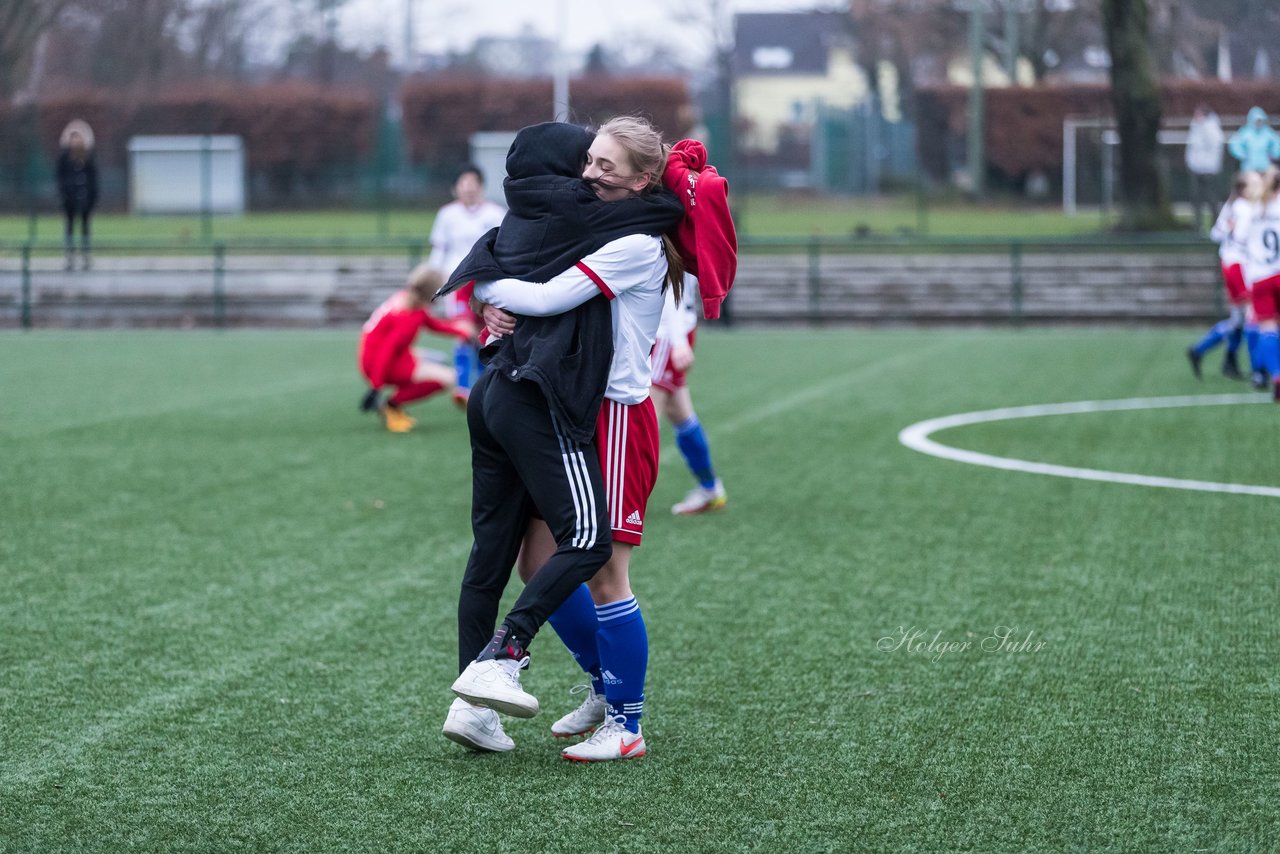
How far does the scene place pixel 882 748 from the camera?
14.1ft

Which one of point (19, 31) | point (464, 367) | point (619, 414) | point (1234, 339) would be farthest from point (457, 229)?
point (19, 31)

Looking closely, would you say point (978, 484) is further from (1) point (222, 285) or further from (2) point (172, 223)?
(2) point (172, 223)

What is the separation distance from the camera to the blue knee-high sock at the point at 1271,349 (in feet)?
41.0

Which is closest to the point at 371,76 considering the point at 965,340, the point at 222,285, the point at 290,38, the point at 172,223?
the point at 290,38

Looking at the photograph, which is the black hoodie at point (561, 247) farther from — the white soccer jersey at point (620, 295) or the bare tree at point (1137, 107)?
the bare tree at point (1137, 107)

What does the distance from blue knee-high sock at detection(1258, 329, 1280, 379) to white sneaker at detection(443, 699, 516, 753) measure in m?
9.90

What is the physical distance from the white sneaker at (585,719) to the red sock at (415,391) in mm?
7222

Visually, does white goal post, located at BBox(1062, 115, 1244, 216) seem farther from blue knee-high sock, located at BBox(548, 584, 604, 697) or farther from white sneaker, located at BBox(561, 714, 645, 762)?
white sneaker, located at BBox(561, 714, 645, 762)

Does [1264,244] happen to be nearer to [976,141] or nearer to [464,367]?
[464,367]

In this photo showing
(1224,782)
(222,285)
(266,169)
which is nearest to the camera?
(1224,782)

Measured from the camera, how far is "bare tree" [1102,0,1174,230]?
1007 inches

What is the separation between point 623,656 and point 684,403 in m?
4.06

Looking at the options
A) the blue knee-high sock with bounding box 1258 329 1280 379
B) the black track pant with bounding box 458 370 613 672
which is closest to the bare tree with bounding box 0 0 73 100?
the blue knee-high sock with bounding box 1258 329 1280 379

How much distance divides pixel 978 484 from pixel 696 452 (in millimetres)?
1748
